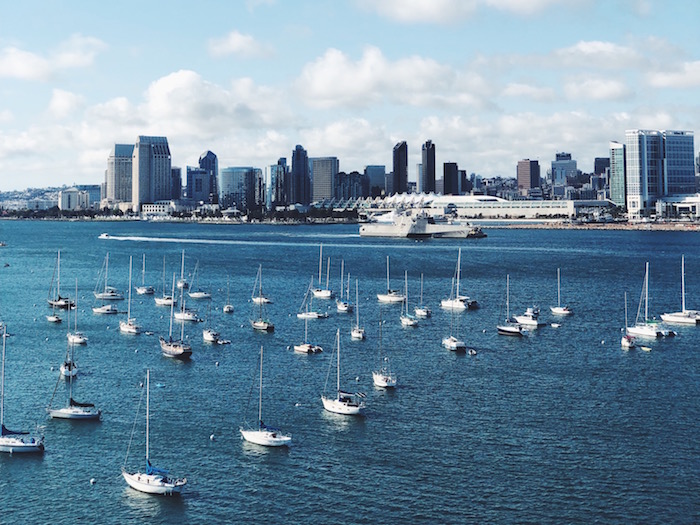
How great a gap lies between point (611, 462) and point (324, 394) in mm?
12307

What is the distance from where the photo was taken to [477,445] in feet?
102

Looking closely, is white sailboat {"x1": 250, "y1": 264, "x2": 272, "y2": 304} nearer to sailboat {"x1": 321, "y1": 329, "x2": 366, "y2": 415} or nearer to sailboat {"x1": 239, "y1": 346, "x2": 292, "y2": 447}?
sailboat {"x1": 321, "y1": 329, "x2": 366, "y2": 415}

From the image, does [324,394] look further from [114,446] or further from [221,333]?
[221,333]

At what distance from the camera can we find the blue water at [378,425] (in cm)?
2634

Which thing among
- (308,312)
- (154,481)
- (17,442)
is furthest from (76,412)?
(308,312)

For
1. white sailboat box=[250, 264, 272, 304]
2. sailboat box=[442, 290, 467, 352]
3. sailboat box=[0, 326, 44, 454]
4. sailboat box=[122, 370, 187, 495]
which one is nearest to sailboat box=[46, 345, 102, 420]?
sailboat box=[0, 326, 44, 454]

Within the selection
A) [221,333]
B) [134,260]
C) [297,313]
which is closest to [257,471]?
[221,333]

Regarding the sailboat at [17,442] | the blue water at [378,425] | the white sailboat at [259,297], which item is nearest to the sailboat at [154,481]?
the blue water at [378,425]

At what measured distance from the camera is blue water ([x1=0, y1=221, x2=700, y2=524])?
2634 cm

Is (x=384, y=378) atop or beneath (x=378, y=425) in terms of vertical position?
atop

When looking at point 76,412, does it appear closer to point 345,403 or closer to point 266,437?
point 266,437

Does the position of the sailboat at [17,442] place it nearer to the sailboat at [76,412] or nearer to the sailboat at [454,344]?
the sailboat at [76,412]

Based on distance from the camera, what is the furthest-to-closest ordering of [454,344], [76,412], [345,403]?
[454,344], [345,403], [76,412]

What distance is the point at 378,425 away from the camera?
33531 millimetres
